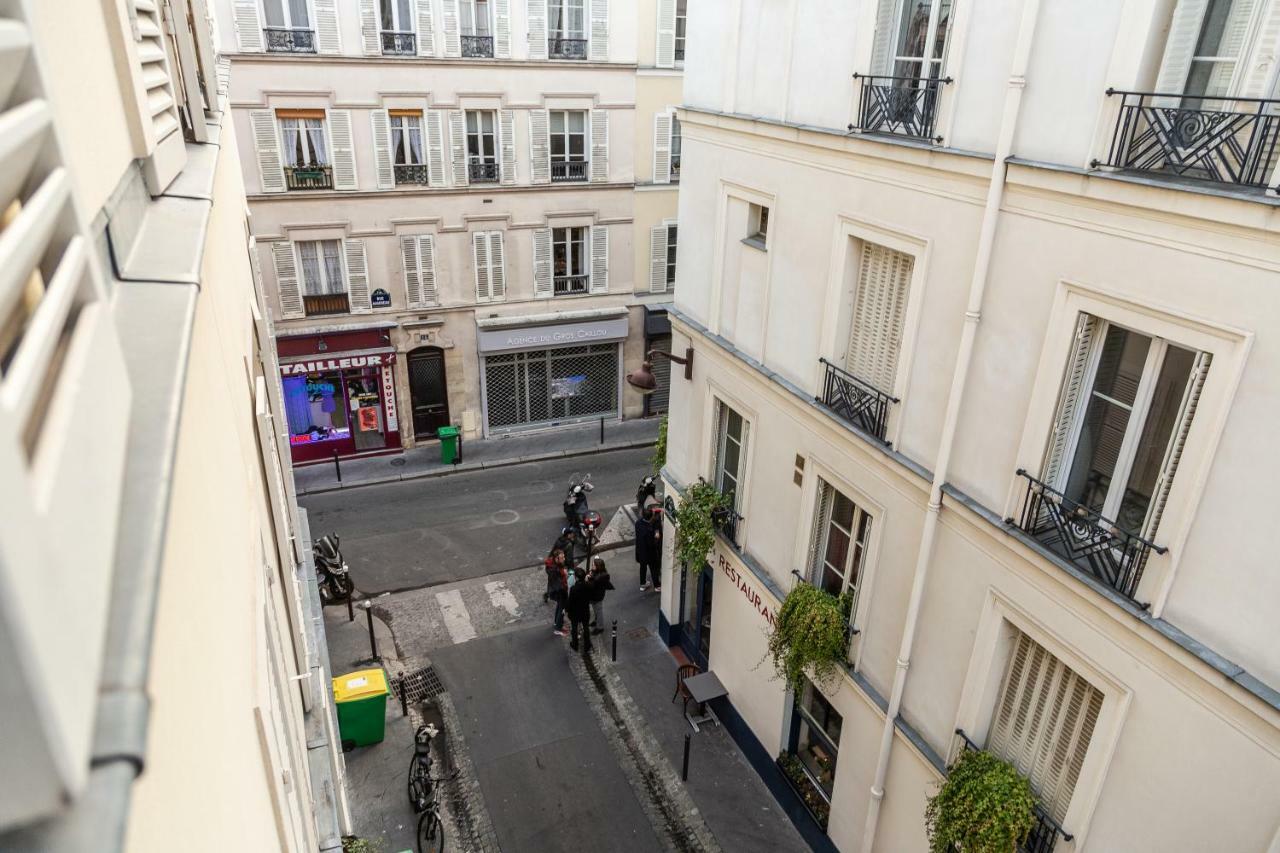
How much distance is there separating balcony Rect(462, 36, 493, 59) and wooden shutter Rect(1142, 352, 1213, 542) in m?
17.1

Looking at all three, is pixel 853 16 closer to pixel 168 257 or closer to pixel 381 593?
pixel 168 257

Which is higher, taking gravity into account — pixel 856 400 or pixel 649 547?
pixel 856 400

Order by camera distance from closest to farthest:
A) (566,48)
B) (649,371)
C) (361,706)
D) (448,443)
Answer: (361,706)
(649,371)
(566,48)
(448,443)

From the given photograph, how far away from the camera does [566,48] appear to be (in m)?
19.9

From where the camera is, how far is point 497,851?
36.6 ft

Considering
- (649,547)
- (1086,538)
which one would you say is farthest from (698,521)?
(1086,538)

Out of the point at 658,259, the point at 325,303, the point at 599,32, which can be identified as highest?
the point at 599,32

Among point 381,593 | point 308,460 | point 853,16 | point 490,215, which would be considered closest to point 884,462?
point 853,16

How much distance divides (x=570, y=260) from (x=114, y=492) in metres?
21.0

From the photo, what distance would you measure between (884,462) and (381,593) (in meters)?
10.8

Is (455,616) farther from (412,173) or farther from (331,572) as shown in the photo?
(412,173)

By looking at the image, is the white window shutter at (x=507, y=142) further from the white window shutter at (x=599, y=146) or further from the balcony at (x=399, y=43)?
the balcony at (x=399, y=43)

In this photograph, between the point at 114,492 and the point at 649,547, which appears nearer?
the point at 114,492

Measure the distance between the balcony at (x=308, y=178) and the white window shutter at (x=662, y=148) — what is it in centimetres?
775
